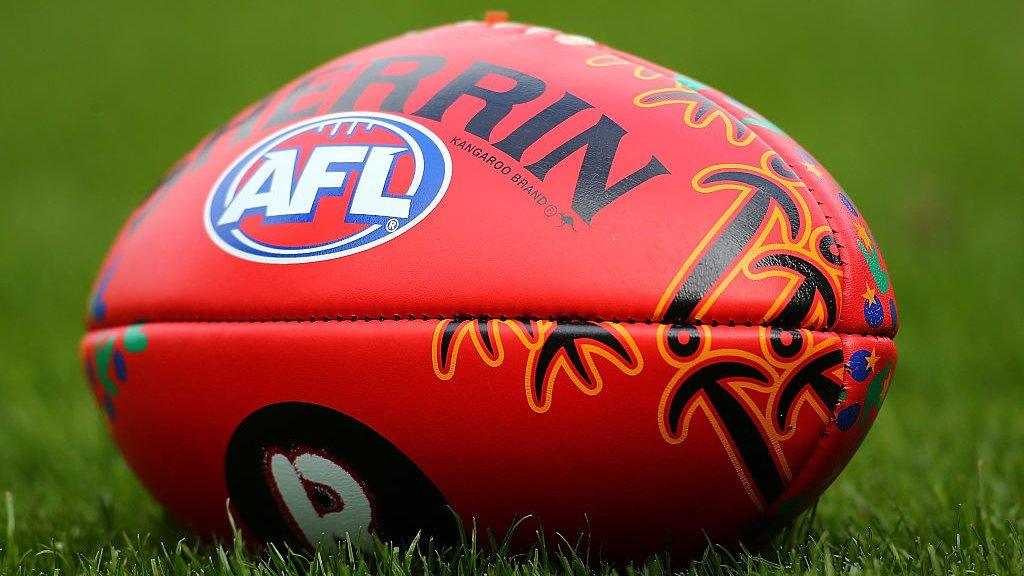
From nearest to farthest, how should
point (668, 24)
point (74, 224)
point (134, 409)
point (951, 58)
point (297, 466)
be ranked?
point (297, 466), point (134, 409), point (74, 224), point (951, 58), point (668, 24)

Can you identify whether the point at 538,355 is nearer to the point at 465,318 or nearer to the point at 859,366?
the point at 465,318

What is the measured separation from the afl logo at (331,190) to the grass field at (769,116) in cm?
50

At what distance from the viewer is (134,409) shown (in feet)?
6.86

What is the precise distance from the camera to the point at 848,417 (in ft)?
6.03

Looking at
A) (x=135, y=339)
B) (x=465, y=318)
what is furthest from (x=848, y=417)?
(x=135, y=339)

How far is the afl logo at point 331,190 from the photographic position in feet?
6.10

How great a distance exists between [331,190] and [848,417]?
0.89m

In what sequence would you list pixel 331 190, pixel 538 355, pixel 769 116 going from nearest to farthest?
pixel 538 355
pixel 331 190
pixel 769 116

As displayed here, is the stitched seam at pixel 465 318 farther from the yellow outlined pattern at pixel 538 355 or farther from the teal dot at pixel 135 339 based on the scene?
the teal dot at pixel 135 339

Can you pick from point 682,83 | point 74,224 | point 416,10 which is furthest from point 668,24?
point 682,83

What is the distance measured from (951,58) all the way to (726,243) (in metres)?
7.87

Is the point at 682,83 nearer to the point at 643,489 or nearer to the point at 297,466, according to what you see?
the point at 643,489

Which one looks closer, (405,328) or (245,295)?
(405,328)

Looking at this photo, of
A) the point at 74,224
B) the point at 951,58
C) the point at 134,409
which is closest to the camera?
the point at 134,409
